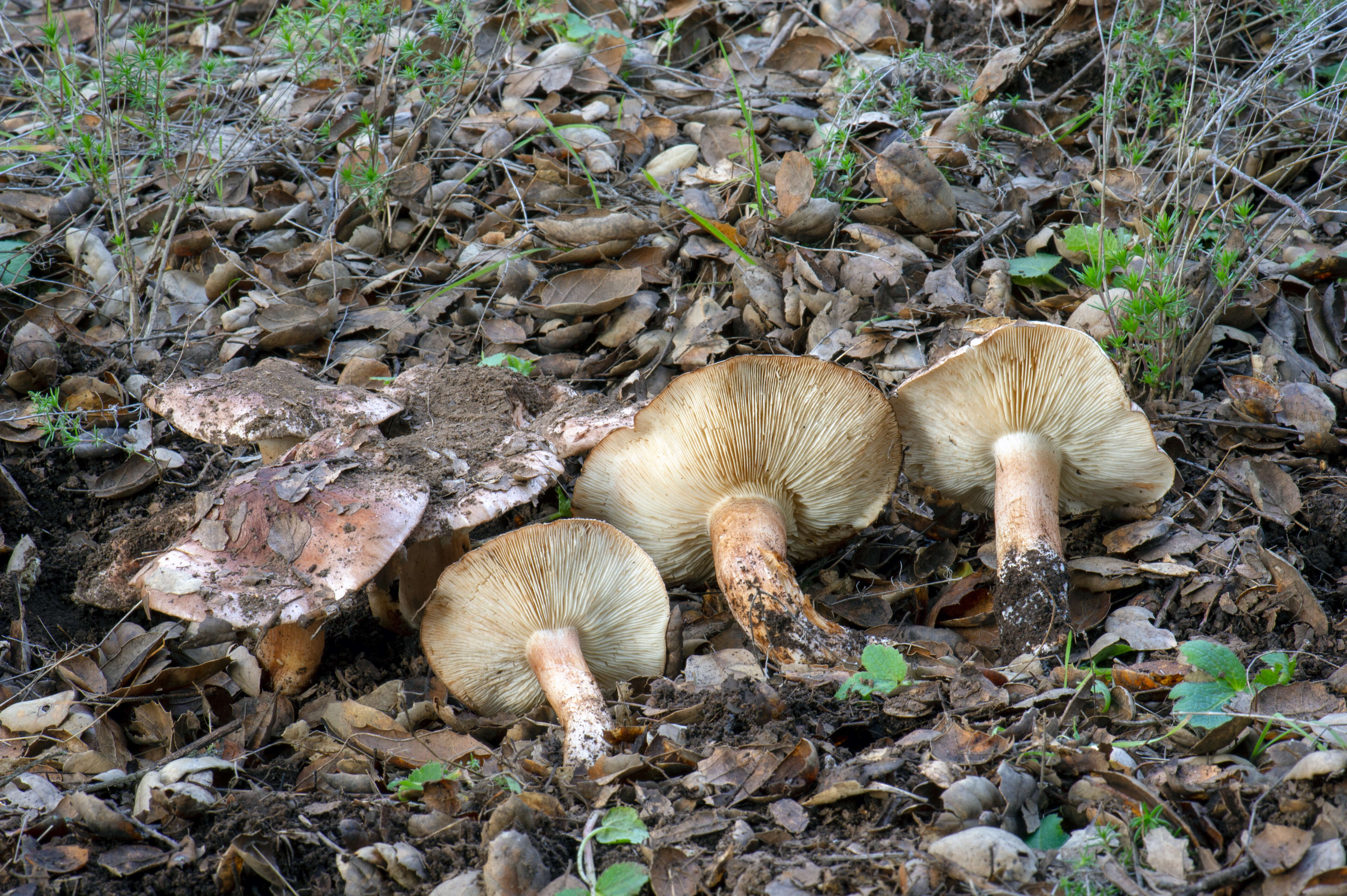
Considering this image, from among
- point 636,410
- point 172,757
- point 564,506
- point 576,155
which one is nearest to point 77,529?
point 172,757

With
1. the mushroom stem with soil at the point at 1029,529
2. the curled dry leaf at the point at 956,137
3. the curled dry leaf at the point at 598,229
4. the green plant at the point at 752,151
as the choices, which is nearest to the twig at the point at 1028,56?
the curled dry leaf at the point at 956,137

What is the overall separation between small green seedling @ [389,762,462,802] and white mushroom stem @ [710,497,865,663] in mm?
1102

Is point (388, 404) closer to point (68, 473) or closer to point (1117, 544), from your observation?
point (68, 473)

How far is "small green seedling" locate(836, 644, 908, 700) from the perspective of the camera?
259 cm

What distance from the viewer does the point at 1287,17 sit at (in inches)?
178

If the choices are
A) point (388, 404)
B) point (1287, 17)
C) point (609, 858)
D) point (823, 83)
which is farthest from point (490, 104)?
point (609, 858)

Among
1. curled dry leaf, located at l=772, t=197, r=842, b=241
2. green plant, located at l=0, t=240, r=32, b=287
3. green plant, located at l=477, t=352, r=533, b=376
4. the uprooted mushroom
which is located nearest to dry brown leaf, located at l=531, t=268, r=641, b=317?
green plant, located at l=477, t=352, r=533, b=376

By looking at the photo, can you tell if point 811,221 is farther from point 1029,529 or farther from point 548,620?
point 548,620

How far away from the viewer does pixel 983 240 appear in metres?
4.31

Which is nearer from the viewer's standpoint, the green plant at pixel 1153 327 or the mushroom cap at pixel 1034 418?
the mushroom cap at pixel 1034 418

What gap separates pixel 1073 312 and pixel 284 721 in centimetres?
339

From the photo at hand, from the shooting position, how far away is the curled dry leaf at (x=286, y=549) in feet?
8.64

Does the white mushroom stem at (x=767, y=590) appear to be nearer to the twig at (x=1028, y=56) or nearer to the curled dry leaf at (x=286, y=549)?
the curled dry leaf at (x=286, y=549)

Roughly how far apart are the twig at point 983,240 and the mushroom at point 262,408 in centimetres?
253
